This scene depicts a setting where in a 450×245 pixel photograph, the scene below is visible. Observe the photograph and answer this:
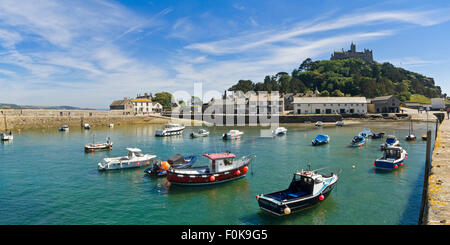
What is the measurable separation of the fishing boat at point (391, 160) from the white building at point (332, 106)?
2829 inches

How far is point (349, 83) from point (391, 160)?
118051 millimetres

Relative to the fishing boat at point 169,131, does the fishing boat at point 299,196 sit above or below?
below

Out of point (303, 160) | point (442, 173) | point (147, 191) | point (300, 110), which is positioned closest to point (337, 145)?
point (303, 160)

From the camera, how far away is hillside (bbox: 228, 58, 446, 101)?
420ft

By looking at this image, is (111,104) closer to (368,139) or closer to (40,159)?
(40,159)

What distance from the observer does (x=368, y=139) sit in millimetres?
50625

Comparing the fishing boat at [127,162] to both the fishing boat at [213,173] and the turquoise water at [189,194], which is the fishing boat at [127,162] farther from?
the fishing boat at [213,173]

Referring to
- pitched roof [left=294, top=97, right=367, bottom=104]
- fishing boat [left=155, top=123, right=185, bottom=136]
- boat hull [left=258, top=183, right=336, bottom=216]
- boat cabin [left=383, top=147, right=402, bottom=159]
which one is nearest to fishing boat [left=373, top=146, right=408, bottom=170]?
boat cabin [left=383, top=147, right=402, bottom=159]

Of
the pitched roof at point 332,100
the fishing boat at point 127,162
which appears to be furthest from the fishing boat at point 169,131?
the pitched roof at point 332,100

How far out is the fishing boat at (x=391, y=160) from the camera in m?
27.9

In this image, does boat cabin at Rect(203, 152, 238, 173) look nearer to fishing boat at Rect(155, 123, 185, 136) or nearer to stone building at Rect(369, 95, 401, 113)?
fishing boat at Rect(155, 123, 185, 136)

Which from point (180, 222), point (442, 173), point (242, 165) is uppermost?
point (442, 173)

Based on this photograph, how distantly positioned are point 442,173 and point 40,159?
139 ft

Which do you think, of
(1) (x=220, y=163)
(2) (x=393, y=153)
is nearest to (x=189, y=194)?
(1) (x=220, y=163)
